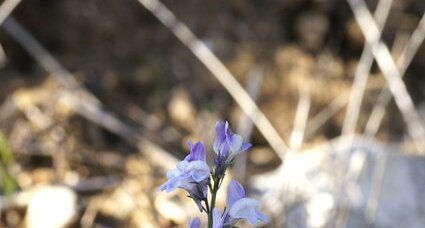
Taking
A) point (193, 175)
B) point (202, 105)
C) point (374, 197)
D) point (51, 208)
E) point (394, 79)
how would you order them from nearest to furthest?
point (193, 175)
point (374, 197)
point (51, 208)
point (394, 79)
point (202, 105)

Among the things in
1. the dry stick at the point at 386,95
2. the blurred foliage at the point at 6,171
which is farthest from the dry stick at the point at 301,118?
the blurred foliage at the point at 6,171

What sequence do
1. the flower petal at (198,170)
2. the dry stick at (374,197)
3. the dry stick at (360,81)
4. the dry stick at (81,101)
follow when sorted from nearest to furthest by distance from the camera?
1. the flower petal at (198,170)
2. the dry stick at (374,197)
3. the dry stick at (360,81)
4. the dry stick at (81,101)

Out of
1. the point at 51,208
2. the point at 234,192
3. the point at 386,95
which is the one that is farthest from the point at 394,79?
the point at 234,192

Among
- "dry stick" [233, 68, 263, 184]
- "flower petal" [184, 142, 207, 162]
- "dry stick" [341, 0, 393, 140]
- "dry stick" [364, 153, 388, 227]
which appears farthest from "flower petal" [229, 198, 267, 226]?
"dry stick" [233, 68, 263, 184]

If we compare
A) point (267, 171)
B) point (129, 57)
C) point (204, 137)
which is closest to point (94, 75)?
point (129, 57)

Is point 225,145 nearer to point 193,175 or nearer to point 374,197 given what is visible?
point 193,175

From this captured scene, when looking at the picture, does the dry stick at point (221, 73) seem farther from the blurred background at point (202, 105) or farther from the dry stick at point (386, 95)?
the dry stick at point (386, 95)

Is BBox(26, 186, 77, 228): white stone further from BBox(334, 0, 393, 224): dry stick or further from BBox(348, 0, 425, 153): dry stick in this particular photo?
BBox(348, 0, 425, 153): dry stick
